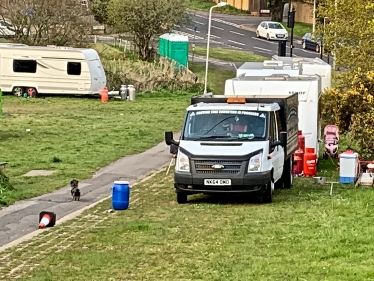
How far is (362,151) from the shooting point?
80.3ft

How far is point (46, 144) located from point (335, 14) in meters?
10.2

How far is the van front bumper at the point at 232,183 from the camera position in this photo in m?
16.9

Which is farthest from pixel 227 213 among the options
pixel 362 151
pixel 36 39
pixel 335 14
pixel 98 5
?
pixel 98 5

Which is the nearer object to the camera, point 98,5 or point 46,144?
point 46,144

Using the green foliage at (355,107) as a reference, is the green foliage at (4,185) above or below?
below

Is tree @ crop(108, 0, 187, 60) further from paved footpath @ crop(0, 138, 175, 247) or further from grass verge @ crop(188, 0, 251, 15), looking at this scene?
grass verge @ crop(188, 0, 251, 15)

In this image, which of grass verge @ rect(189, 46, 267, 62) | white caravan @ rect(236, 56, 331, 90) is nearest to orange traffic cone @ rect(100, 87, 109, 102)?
white caravan @ rect(236, 56, 331, 90)

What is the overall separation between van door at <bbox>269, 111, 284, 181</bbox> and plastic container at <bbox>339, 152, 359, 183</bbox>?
179 cm

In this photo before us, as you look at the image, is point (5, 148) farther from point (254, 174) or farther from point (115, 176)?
point (254, 174)

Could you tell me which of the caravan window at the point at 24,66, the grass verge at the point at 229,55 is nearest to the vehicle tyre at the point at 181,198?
the caravan window at the point at 24,66

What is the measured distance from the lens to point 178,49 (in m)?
55.4

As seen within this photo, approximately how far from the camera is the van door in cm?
1808

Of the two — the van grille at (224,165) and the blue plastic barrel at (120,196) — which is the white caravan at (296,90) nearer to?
the van grille at (224,165)

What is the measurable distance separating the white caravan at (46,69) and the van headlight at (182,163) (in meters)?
29.3
